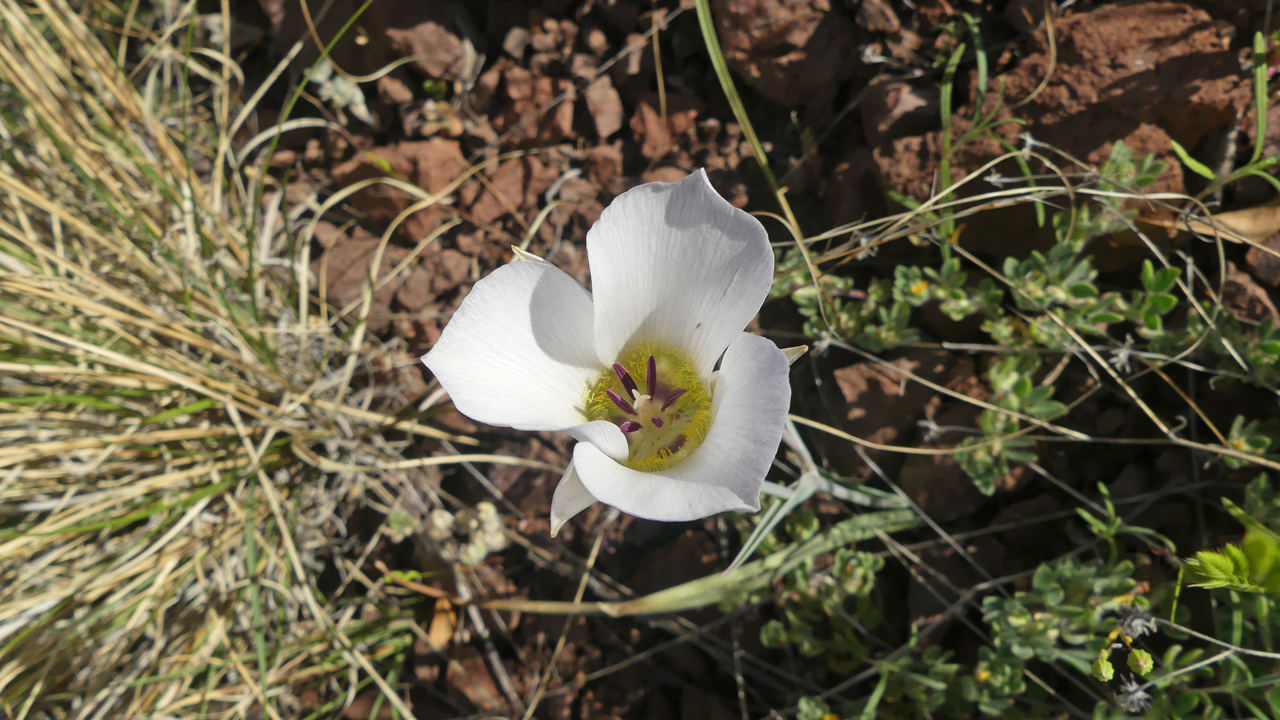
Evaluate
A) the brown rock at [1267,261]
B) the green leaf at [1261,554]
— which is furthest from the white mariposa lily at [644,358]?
the brown rock at [1267,261]

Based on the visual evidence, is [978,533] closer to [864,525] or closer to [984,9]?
[864,525]

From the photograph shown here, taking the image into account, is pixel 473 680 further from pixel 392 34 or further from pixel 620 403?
pixel 392 34

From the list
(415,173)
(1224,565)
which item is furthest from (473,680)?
(1224,565)

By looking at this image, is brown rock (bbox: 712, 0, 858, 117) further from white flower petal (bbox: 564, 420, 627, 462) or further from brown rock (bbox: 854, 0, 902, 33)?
white flower petal (bbox: 564, 420, 627, 462)

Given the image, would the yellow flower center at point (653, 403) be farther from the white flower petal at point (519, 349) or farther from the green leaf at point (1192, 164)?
the green leaf at point (1192, 164)

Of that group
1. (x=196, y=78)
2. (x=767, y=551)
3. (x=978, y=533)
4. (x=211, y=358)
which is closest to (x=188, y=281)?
(x=211, y=358)
